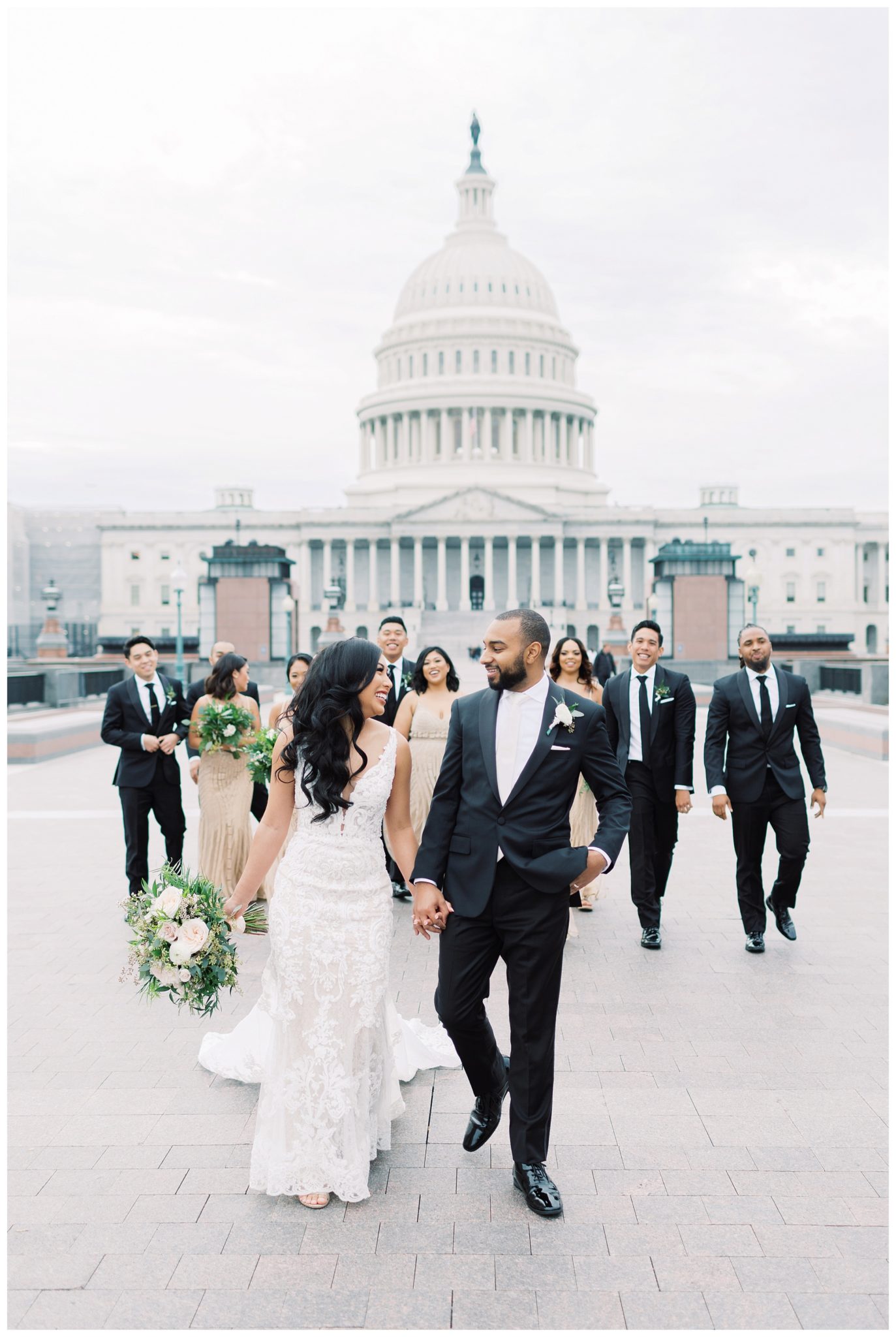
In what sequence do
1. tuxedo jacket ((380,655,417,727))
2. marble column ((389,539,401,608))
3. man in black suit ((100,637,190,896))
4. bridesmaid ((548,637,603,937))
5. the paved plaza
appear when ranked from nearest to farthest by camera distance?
the paved plaza < man in black suit ((100,637,190,896)) < bridesmaid ((548,637,603,937)) < tuxedo jacket ((380,655,417,727)) < marble column ((389,539,401,608))

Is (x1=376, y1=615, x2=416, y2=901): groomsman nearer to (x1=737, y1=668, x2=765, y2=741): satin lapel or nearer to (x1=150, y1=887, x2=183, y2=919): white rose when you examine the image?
(x1=737, y1=668, x2=765, y2=741): satin lapel

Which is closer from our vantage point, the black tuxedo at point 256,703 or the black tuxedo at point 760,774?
the black tuxedo at point 760,774

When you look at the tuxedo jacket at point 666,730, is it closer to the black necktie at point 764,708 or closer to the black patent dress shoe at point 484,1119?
the black necktie at point 764,708

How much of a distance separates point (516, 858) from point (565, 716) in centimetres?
60

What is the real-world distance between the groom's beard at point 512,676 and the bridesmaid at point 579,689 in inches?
172

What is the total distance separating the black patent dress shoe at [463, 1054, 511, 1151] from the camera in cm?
499

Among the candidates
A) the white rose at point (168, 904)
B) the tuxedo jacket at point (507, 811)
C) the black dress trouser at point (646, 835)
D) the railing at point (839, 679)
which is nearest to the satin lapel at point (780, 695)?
the black dress trouser at point (646, 835)

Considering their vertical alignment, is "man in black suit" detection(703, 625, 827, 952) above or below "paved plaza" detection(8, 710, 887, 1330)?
above

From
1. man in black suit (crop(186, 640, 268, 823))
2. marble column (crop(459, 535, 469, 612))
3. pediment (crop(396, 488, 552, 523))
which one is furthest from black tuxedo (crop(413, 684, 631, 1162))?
pediment (crop(396, 488, 552, 523))

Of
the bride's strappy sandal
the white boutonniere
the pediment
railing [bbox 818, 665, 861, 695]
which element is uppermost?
the pediment

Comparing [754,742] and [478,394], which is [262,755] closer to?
[754,742]

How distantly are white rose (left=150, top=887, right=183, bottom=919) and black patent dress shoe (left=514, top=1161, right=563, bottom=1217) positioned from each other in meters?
1.75

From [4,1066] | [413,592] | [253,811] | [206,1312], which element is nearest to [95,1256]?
[206,1312]

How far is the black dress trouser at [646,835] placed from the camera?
838 cm
